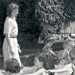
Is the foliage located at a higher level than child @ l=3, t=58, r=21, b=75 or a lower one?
higher

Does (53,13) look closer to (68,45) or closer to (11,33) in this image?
(68,45)

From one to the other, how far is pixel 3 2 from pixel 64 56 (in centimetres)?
319

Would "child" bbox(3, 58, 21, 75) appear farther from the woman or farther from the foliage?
the foliage

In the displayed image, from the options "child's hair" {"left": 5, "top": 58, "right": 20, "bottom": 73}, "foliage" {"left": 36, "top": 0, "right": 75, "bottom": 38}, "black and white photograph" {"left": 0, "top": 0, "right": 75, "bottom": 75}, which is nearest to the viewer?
"child's hair" {"left": 5, "top": 58, "right": 20, "bottom": 73}

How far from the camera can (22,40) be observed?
9.71m

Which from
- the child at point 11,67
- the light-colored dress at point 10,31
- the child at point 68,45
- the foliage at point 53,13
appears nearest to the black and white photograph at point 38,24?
the foliage at point 53,13

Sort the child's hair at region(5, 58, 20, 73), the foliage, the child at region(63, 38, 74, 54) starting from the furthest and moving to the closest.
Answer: the foliage, the child at region(63, 38, 74, 54), the child's hair at region(5, 58, 20, 73)

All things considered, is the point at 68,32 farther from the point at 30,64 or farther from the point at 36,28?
the point at 30,64

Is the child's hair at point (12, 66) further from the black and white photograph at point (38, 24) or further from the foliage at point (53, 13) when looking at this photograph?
the foliage at point (53, 13)

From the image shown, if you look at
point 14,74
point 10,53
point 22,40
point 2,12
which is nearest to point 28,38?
point 22,40

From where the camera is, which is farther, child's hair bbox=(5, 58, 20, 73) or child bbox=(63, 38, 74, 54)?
child bbox=(63, 38, 74, 54)

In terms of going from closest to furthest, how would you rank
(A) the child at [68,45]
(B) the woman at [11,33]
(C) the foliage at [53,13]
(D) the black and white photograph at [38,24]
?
(B) the woman at [11,33]
(A) the child at [68,45]
(D) the black and white photograph at [38,24]
(C) the foliage at [53,13]

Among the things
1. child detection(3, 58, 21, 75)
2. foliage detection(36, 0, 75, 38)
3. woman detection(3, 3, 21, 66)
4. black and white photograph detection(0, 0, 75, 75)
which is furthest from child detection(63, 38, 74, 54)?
child detection(3, 58, 21, 75)

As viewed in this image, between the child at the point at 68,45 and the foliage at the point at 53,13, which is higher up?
the foliage at the point at 53,13
